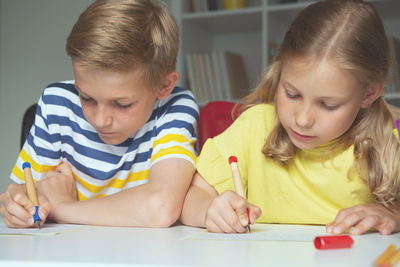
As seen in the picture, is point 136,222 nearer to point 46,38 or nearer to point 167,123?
point 167,123

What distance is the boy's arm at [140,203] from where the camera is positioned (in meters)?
0.99

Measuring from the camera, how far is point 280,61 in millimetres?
1092

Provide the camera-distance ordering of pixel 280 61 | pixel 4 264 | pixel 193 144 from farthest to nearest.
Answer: pixel 193 144 → pixel 280 61 → pixel 4 264

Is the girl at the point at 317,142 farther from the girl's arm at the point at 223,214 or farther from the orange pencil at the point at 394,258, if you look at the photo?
the orange pencil at the point at 394,258

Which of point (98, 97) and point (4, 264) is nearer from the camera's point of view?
point (4, 264)

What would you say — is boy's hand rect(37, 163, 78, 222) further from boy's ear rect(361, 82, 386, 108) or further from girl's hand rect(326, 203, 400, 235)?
boy's ear rect(361, 82, 386, 108)

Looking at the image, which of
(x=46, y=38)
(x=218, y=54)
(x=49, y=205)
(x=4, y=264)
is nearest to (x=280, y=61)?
(x=49, y=205)

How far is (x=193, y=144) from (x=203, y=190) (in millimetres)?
124

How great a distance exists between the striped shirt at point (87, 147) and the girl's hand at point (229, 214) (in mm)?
320

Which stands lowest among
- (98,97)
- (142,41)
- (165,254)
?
(165,254)

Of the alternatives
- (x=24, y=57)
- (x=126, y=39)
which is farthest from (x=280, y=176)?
(x=24, y=57)

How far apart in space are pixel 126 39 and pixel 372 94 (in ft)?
1.76

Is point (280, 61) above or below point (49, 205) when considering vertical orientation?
above

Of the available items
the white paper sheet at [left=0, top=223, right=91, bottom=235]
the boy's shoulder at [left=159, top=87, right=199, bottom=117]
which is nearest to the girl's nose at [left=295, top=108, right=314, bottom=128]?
the boy's shoulder at [left=159, top=87, right=199, bottom=117]
